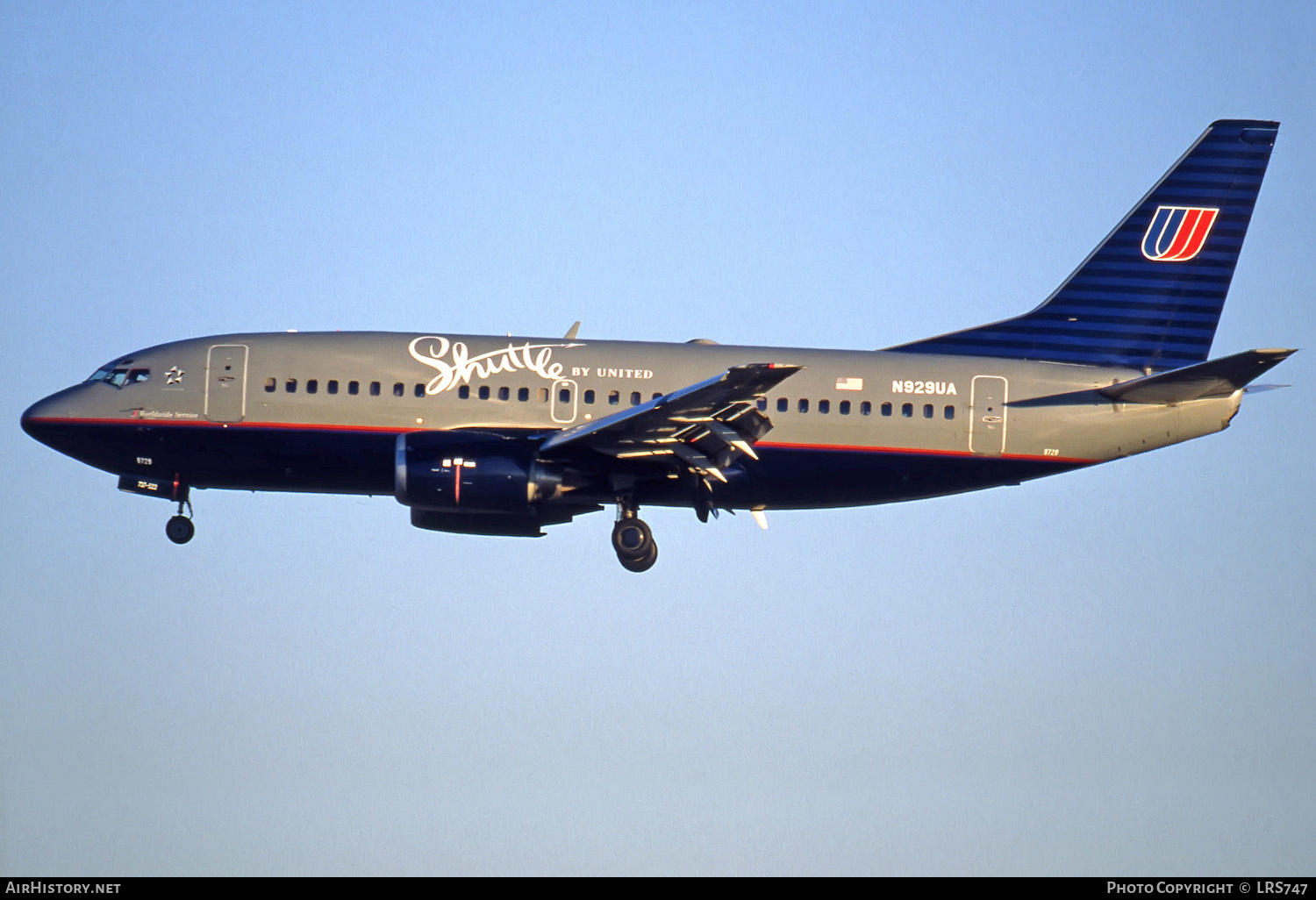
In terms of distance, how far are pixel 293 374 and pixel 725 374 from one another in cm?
1012

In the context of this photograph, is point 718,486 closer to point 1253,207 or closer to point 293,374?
point 293,374

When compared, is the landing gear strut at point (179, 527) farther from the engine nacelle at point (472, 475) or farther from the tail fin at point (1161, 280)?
the tail fin at point (1161, 280)

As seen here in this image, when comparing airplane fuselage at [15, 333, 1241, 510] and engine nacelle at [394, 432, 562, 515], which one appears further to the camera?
airplane fuselage at [15, 333, 1241, 510]

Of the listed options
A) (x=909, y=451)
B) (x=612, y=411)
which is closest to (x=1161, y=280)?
(x=909, y=451)

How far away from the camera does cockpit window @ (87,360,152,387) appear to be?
35.0m

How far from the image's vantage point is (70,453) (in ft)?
116

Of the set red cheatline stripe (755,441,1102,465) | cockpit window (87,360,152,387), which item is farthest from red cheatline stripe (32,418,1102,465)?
cockpit window (87,360,152,387)

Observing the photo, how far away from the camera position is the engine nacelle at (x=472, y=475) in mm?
31625

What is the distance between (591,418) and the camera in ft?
110

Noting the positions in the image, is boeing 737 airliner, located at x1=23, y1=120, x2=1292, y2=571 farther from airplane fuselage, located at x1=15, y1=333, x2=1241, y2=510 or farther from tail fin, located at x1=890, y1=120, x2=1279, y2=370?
tail fin, located at x1=890, y1=120, x2=1279, y2=370

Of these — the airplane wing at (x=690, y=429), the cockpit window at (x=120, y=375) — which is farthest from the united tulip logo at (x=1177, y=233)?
the cockpit window at (x=120, y=375)

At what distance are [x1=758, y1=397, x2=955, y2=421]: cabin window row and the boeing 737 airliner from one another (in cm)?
4
